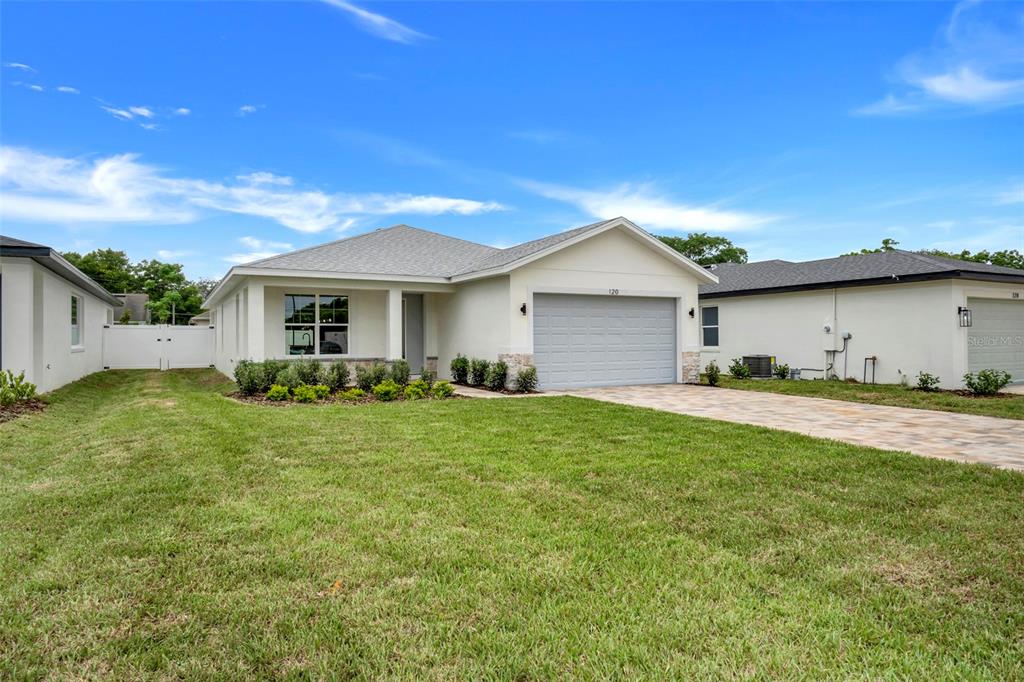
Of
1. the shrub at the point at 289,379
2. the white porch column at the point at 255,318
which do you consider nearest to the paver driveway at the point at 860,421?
the shrub at the point at 289,379

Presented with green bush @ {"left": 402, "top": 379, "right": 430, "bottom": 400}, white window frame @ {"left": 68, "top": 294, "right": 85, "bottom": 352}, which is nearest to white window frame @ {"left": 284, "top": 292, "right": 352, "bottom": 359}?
green bush @ {"left": 402, "top": 379, "right": 430, "bottom": 400}

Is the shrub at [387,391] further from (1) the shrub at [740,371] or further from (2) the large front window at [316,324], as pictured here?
(1) the shrub at [740,371]

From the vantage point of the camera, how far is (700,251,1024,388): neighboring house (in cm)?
1405

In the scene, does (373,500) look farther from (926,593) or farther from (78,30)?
(78,30)

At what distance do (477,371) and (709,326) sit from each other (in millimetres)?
9762

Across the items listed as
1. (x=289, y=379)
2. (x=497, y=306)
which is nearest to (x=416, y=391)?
(x=289, y=379)

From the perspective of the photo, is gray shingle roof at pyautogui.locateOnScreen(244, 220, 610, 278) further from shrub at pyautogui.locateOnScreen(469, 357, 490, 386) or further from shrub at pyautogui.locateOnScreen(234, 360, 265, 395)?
shrub at pyautogui.locateOnScreen(234, 360, 265, 395)

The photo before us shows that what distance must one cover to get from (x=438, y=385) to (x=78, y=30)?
11.0 meters

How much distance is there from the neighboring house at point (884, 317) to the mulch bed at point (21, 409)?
18010 mm

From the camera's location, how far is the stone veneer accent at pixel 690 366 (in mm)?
15297

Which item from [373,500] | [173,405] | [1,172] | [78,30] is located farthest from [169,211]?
[373,500]

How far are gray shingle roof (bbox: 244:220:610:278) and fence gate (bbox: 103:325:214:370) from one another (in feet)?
36.0

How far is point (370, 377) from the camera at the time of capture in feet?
42.1

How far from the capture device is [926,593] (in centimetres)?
308
